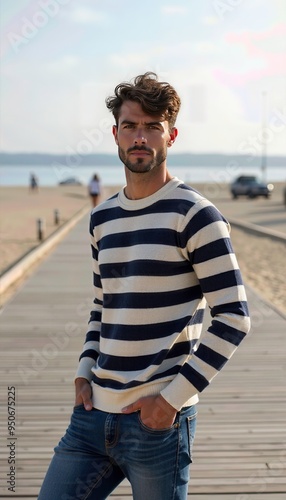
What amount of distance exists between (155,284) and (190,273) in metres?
0.12

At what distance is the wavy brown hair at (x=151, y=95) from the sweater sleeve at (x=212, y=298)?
1.16 ft

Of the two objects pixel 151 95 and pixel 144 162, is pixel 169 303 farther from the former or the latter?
pixel 151 95

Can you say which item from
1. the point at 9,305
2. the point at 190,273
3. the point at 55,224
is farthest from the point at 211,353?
the point at 55,224

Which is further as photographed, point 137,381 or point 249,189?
point 249,189

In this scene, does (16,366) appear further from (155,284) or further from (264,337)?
(155,284)

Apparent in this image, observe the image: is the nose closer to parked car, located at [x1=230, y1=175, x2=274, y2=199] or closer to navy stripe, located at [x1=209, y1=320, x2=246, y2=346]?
navy stripe, located at [x1=209, y1=320, x2=246, y2=346]

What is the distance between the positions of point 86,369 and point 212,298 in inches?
24.0

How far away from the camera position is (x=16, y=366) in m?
6.53

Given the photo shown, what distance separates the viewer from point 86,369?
2711mm

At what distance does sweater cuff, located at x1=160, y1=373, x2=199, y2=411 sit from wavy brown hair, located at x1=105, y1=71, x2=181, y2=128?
85 cm

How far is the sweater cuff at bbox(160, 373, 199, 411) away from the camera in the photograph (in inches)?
89.4

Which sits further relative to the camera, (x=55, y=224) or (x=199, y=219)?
(x=55, y=224)

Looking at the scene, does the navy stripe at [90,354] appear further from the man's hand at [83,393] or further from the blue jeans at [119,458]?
the blue jeans at [119,458]

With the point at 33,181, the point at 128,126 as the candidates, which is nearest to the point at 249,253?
the point at 128,126
